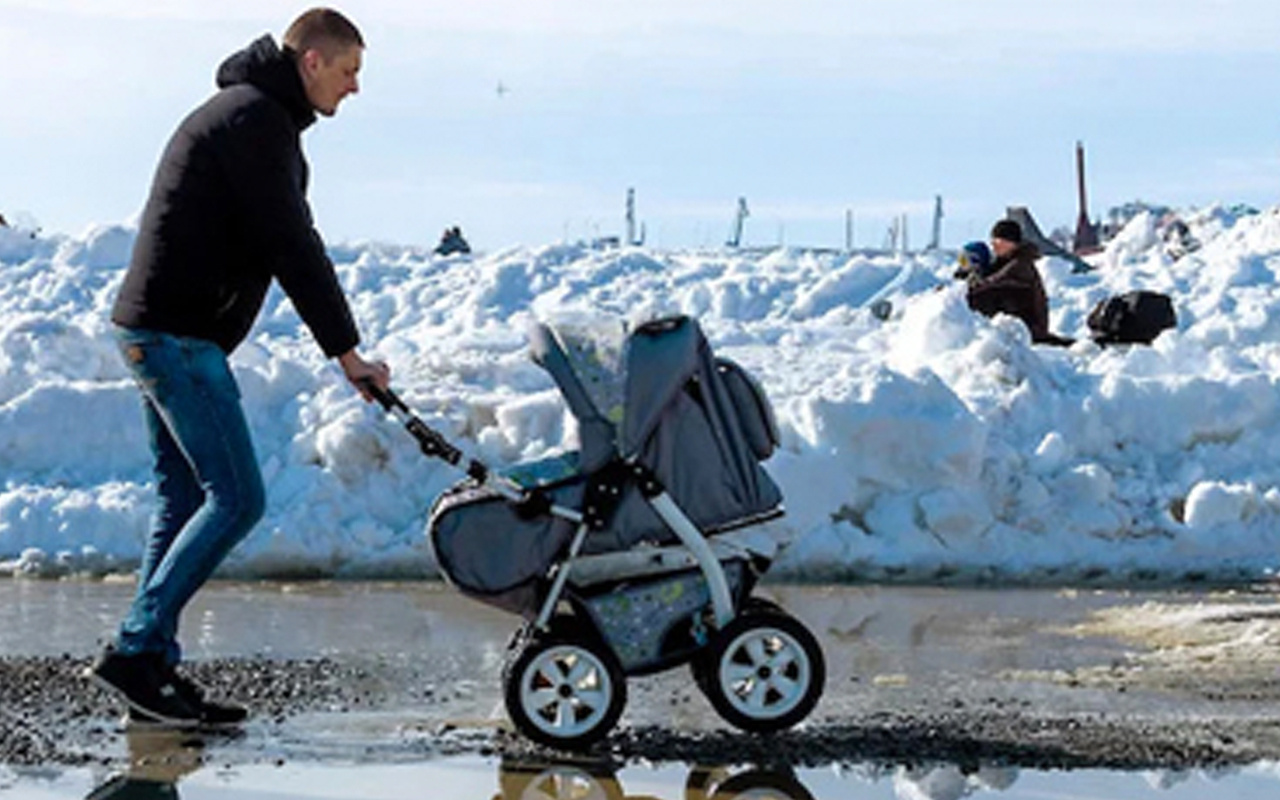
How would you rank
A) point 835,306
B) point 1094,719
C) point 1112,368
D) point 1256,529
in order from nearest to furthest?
point 1094,719
point 1256,529
point 1112,368
point 835,306

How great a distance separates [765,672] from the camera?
21.6 ft

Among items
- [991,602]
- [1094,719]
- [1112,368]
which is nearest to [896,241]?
[1112,368]

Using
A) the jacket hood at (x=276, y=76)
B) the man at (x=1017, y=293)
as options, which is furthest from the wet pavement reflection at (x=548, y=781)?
the man at (x=1017, y=293)

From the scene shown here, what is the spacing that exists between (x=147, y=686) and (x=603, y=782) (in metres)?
1.42

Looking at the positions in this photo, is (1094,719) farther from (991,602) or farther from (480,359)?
(480,359)

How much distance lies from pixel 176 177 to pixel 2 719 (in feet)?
5.09

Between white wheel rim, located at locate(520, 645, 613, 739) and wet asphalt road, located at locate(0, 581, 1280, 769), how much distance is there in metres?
0.11

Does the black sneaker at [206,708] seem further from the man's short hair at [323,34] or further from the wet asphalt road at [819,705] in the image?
the man's short hair at [323,34]

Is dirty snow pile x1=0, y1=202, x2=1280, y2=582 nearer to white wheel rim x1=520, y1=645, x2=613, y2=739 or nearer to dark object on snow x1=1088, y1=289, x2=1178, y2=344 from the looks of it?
dark object on snow x1=1088, y1=289, x2=1178, y2=344

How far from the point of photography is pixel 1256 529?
12.1m

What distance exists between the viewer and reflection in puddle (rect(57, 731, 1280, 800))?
579 centimetres

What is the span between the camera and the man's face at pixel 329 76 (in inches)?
263

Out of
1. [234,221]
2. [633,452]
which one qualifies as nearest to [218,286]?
[234,221]

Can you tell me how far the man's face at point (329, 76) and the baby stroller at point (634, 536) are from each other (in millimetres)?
833
